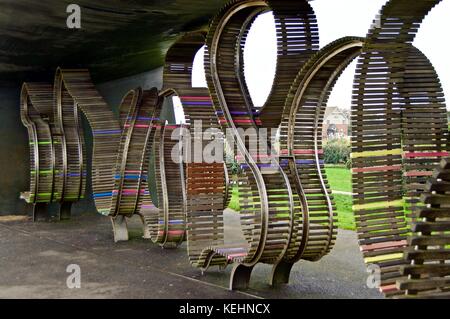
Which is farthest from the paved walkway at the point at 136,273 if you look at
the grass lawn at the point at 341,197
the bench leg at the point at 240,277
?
the grass lawn at the point at 341,197

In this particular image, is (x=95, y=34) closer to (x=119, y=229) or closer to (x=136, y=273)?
(x=119, y=229)

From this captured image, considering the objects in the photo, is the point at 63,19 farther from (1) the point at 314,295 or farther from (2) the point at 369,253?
(2) the point at 369,253

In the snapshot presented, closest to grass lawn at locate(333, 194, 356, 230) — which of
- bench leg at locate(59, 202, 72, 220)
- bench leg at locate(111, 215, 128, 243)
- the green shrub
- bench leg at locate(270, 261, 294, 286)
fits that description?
bench leg at locate(111, 215, 128, 243)

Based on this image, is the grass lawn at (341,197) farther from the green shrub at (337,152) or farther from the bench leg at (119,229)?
the bench leg at (119,229)

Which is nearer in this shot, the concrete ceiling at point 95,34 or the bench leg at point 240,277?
the bench leg at point 240,277

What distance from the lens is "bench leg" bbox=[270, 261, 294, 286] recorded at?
23.1 ft

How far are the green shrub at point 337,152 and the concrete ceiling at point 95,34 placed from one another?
35.5 feet

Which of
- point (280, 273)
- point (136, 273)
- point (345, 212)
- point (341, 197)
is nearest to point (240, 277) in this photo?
point (280, 273)

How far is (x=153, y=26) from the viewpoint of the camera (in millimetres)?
10430

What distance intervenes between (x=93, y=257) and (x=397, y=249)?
5313 millimetres

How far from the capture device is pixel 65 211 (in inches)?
542

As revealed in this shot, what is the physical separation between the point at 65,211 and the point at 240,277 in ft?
25.6

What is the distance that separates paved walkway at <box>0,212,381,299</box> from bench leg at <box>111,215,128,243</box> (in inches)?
5.9

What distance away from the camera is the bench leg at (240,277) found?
691cm
